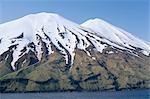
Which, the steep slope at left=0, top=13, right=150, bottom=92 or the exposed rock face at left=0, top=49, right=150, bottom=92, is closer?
the exposed rock face at left=0, top=49, right=150, bottom=92

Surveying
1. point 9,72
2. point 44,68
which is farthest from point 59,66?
point 9,72

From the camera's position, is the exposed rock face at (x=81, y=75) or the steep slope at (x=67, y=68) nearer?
the exposed rock face at (x=81, y=75)

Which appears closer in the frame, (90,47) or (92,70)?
(92,70)

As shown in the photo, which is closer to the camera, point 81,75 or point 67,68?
point 81,75

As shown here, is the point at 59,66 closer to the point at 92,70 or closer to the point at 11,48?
the point at 92,70

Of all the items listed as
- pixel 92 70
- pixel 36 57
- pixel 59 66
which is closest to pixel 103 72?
pixel 92 70

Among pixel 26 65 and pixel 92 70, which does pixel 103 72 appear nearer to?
pixel 92 70

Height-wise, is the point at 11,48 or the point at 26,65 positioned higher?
the point at 11,48

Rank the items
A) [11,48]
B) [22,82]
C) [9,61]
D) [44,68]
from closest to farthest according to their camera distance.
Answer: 1. [22,82]
2. [44,68]
3. [9,61]
4. [11,48]

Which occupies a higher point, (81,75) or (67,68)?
(67,68)

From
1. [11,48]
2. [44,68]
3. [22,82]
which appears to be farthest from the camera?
[11,48]
